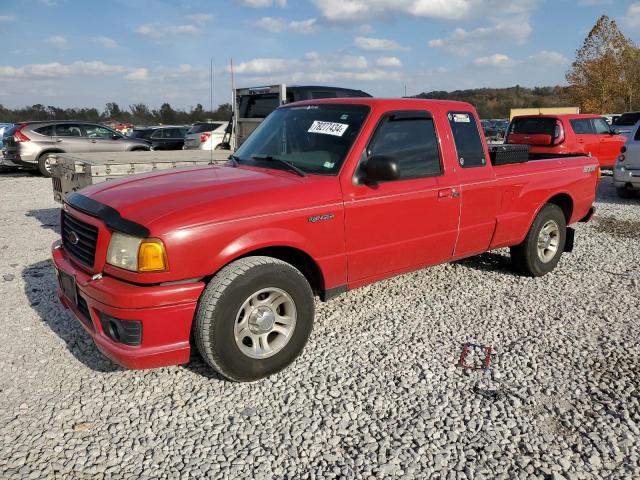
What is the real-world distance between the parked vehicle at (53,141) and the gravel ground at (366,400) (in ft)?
34.1

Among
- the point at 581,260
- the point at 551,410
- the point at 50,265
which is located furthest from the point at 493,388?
the point at 50,265

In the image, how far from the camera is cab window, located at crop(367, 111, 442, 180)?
3.86 metres

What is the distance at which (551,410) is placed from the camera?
3002 mm

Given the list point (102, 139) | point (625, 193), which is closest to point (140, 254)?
point (625, 193)

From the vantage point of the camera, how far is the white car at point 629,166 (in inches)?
387

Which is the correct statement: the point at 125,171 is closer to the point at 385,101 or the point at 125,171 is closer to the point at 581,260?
the point at 385,101

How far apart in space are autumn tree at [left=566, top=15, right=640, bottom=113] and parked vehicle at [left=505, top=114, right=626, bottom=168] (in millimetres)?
26020

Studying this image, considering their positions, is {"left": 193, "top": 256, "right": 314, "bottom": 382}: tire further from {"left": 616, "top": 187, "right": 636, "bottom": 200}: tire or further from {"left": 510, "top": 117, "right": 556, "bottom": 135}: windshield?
{"left": 510, "top": 117, "right": 556, "bottom": 135}: windshield

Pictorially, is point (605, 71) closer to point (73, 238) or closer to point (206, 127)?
point (206, 127)

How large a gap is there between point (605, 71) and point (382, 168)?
1534 inches

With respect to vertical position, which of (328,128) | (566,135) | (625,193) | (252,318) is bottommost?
(625,193)

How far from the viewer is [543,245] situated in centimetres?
543

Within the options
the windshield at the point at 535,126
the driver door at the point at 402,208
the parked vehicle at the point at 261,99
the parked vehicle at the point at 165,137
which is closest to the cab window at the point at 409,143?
the driver door at the point at 402,208

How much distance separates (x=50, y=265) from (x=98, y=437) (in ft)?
11.7
